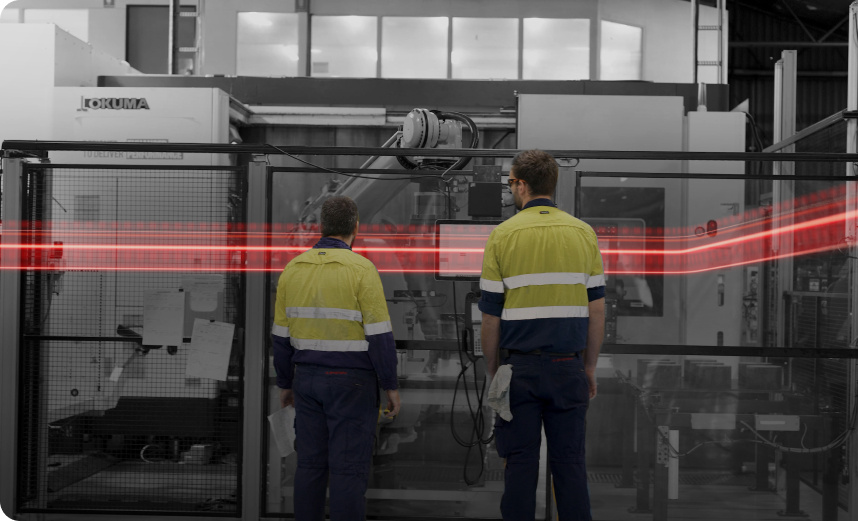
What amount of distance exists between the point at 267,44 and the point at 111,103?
314 inches

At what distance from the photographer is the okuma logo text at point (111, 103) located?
5.69 meters

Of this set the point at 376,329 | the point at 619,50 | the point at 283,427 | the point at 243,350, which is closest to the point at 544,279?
the point at 376,329

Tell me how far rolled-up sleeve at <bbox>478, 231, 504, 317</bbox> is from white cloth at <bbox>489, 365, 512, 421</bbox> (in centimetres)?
25

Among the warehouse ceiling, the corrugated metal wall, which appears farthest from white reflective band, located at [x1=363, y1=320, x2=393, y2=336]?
the corrugated metal wall

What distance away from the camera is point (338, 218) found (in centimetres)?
337

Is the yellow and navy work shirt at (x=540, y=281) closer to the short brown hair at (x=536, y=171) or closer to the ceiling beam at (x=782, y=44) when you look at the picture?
the short brown hair at (x=536, y=171)

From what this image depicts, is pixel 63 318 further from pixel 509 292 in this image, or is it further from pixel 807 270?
pixel 807 270

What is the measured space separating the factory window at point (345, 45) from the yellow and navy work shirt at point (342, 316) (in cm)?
1062

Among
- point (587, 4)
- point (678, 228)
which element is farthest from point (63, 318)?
point (587, 4)

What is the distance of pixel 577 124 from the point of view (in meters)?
6.01

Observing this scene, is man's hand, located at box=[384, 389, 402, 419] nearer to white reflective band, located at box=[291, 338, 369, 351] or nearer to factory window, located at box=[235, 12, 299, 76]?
white reflective band, located at box=[291, 338, 369, 351]

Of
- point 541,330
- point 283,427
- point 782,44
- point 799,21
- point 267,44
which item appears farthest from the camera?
point 782,44

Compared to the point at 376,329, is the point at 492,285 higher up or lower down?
higher up

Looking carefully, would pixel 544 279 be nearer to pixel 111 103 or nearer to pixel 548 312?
pixel 548 312
